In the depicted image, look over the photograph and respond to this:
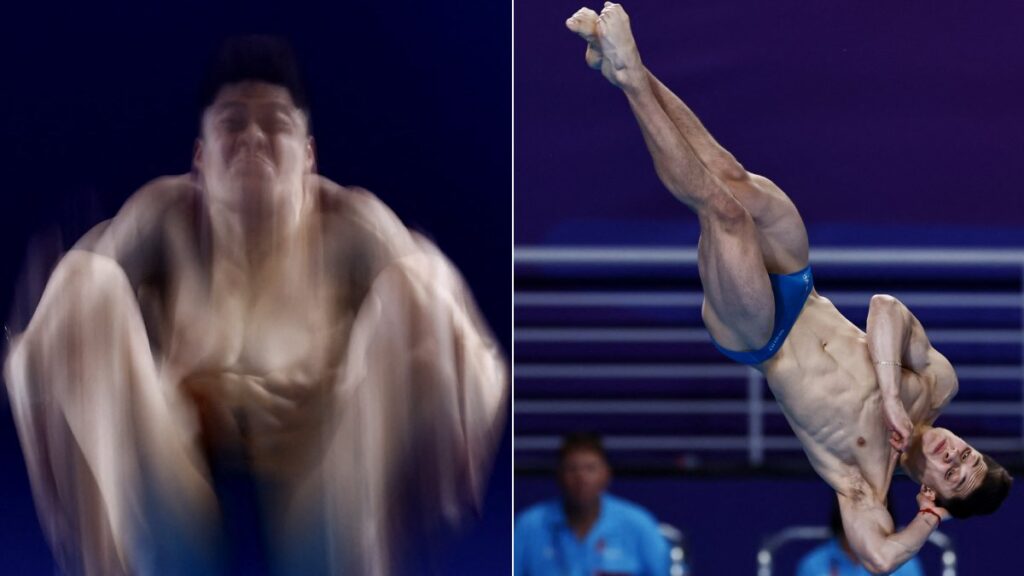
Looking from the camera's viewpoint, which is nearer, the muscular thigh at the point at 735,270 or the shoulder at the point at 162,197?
the muscular thigh at the point at 735,270

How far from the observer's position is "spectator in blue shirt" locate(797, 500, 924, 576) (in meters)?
3.54

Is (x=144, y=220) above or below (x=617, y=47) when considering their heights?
below

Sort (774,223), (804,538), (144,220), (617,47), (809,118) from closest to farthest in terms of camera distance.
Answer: (617,47), (774,223), (144,220), (804,538), (809,118)

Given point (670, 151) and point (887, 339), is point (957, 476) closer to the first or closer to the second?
point (887, 339)

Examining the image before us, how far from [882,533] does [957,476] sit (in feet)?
0.61

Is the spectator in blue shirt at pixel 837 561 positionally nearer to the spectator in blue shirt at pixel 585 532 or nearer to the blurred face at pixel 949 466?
the spectator in blue shirt at pixel 585 532

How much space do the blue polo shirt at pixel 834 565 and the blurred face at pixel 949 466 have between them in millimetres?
509

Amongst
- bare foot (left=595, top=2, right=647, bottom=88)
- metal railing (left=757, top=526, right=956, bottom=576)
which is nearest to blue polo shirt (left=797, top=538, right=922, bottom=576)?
metal railing (left=757, top=526, right=956, bottom=576)

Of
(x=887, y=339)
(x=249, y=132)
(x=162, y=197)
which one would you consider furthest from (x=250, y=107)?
(x=887, y=339)

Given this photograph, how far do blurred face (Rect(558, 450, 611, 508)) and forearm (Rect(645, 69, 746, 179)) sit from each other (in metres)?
0.79

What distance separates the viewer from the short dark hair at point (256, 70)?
370 cm

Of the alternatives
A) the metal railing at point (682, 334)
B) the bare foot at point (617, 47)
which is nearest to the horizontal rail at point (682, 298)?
the metal railing at point (682, 334)

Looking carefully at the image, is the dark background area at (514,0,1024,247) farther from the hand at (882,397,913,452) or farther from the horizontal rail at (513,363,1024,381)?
the hand at (882,397,913,452)

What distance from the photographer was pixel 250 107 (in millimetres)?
3705
